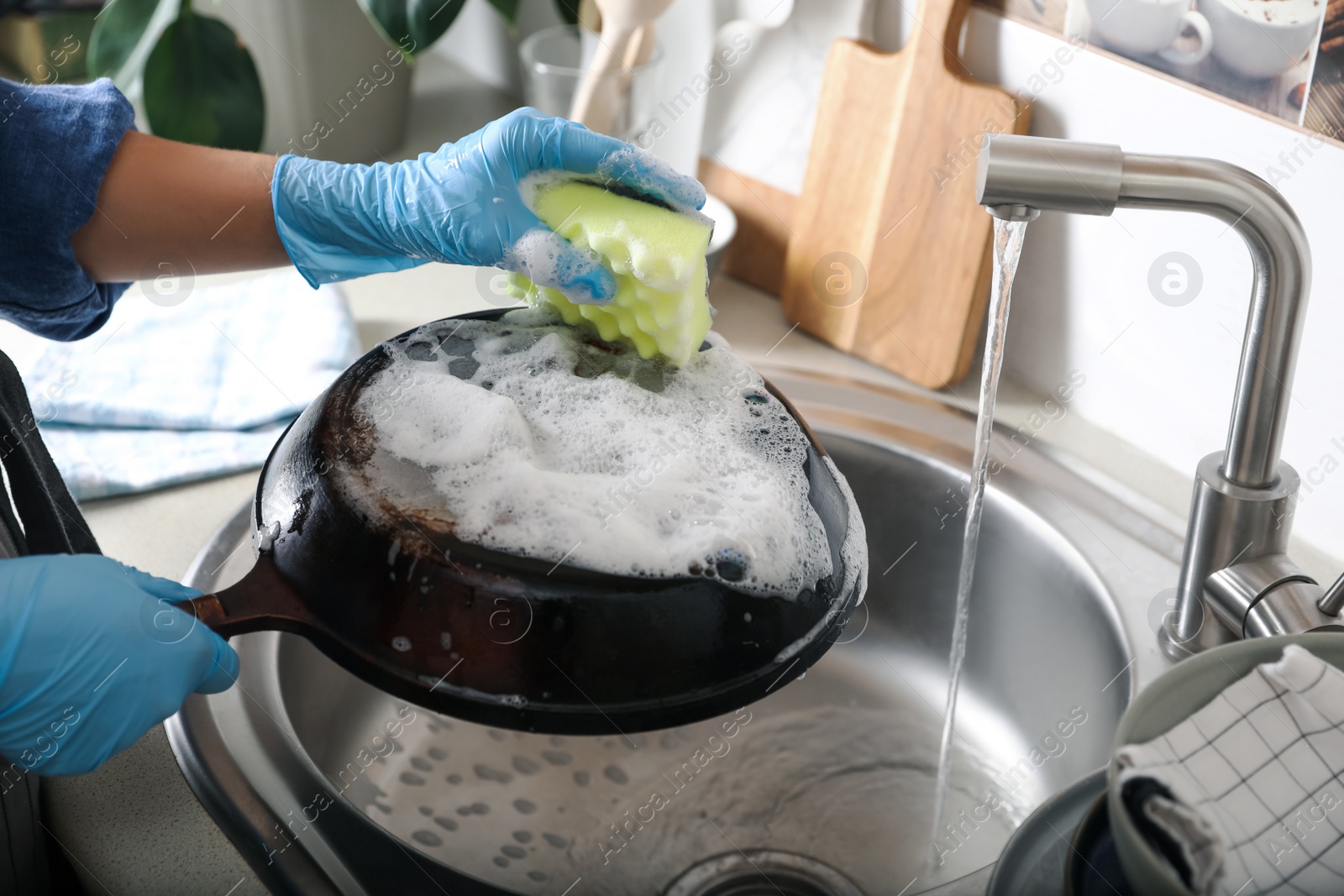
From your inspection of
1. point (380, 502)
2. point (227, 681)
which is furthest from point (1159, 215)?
point (227, 681)

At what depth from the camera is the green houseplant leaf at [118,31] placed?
51.8 inches

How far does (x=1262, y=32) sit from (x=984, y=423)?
1.36 ft

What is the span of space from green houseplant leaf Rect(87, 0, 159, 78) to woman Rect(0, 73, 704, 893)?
0.63 metres

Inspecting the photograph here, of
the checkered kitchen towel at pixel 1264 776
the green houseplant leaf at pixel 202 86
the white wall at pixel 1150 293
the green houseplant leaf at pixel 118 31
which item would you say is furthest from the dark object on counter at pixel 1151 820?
the green houseplant leaf at pixel 118 31

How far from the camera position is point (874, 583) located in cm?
104

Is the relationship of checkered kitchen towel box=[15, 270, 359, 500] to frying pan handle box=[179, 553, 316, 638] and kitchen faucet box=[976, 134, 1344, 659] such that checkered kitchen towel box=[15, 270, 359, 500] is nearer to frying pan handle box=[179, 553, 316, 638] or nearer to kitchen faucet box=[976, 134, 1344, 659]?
frying pan handle box=[179, 553, 316, 638]

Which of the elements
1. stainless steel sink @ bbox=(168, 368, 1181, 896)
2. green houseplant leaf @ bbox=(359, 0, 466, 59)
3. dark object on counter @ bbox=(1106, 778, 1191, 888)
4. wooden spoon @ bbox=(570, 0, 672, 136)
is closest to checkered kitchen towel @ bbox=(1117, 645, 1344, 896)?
dark object on counter @ bbox=(1106, 778, 1191, 888)

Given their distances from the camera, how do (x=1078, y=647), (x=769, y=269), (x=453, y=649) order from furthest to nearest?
1. (x=769, y=269)
2. (x=1078, y=647)
3. (x=453, y=649)

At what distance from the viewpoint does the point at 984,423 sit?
2.44 feet

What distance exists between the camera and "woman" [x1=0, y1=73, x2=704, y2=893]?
62cm

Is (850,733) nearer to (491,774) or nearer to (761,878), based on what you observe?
(761,878)

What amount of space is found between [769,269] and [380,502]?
781 mm

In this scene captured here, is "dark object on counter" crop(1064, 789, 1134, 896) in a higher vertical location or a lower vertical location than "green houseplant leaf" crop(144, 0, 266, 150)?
higher

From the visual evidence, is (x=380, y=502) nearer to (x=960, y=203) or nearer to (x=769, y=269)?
(x=960, y=203)
